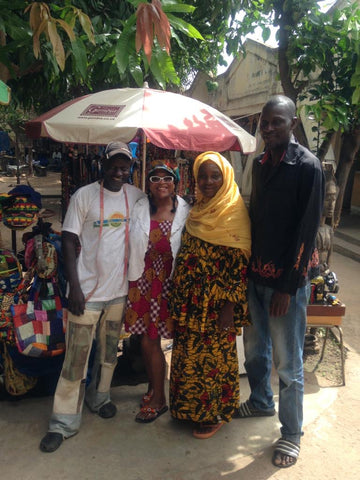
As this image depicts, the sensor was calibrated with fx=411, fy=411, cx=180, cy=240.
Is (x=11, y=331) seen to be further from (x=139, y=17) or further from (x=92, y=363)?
(x=139, y=17)

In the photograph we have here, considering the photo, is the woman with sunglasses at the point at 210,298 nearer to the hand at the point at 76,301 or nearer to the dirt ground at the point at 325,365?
the hand at the point at 76,301

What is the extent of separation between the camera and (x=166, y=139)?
2.62 meters

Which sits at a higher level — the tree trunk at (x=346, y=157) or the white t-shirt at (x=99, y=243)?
the tree trunk at (x=346, y=157)

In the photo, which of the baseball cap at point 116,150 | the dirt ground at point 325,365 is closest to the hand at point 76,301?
the baseball cap at point 116,150

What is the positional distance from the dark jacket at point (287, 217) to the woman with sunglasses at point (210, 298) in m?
0.10

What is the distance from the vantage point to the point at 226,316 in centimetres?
247

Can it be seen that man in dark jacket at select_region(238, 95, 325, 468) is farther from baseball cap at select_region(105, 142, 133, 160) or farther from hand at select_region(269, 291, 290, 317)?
baseball cap at select_region(105, 142, 133, 160)

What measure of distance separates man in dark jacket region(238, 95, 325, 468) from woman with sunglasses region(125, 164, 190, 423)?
0.50m

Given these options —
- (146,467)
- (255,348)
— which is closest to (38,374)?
(146,467)

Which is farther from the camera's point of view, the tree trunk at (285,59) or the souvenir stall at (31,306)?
the tree trunk at (285,59)

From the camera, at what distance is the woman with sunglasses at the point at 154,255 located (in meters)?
2.54

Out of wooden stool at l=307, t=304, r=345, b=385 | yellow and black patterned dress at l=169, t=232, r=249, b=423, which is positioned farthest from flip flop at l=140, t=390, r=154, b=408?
wooden stool at l=307, t=304, r=345, b=385

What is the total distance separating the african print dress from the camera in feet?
8.39

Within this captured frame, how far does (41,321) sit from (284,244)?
1641 mm
